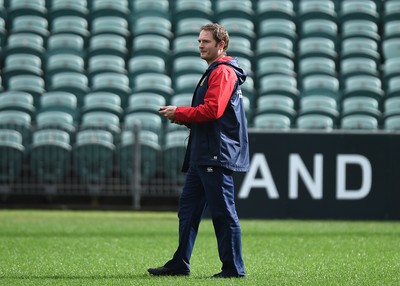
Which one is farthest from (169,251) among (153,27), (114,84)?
(153,27)

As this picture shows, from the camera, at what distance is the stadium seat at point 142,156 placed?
1484 centimetres

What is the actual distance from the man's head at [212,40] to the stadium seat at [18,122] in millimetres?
8709

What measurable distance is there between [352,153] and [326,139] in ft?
1.43

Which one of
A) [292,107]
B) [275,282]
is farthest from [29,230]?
[292,107]

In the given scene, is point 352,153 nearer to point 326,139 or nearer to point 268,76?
point 326,139

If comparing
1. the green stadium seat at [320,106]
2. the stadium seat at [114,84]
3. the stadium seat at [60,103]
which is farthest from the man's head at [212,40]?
the stadium seat at [114,84]

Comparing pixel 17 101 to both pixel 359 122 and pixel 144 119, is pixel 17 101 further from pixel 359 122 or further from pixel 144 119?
pixel 359 122

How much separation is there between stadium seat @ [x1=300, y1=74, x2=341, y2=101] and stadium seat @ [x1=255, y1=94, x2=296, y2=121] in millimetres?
494

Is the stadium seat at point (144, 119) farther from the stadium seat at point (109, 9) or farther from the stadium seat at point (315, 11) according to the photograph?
the stadium seat at point (315, 11)

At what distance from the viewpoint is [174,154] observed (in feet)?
48.6

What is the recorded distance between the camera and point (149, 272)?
712cm

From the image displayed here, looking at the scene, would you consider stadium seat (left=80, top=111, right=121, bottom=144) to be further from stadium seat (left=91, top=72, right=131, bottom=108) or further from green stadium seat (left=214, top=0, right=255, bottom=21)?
green stadium seat (left=214, top=0, right=255, bottom=21)

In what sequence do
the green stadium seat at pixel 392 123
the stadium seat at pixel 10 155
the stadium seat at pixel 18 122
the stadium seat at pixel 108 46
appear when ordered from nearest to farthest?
the stadium seat at pixel 10 155 < the stadium seat at pixel 18 122 < the green stadium seat at pixel 392 123 < the stadium seat at pixel 108 46

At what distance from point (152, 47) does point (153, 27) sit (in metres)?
0.69
